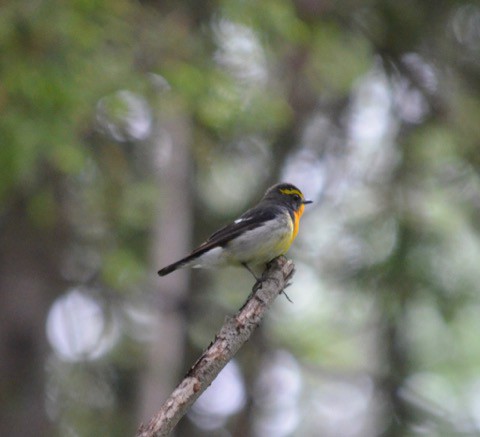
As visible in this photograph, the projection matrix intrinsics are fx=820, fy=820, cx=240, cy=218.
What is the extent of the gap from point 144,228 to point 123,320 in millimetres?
1444

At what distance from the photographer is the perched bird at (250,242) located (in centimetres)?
537

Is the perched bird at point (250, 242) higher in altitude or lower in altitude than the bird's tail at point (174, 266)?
higher

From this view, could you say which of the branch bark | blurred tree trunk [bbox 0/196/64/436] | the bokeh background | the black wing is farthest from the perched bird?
blurred tree trunk [bbox 0/196/64/436]

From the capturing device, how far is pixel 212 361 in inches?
123

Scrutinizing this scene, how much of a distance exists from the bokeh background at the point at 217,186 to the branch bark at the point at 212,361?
2.49 m

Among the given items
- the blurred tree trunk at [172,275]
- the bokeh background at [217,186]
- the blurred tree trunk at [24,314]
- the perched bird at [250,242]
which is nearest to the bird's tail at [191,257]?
the perched bird at [250,242]

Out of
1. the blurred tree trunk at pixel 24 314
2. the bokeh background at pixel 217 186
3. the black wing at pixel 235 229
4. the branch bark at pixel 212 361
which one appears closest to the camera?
the branch bark at pixel 212 361

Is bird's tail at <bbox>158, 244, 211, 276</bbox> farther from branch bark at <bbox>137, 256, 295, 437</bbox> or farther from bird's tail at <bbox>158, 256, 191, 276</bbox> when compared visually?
branch bark at <bbox>137, 256, 295, 437</bbox>

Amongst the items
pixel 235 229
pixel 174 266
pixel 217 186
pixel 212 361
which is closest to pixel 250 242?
pixel 235 229

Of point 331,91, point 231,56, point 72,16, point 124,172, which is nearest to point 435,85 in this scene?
point 331,91

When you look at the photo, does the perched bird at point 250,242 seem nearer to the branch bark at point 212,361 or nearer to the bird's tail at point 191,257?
the bird's tail at point 191,257

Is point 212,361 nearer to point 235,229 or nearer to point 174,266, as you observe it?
point 174,266

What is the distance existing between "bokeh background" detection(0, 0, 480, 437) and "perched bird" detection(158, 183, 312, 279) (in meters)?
1.02

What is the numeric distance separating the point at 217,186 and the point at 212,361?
22.5ft
